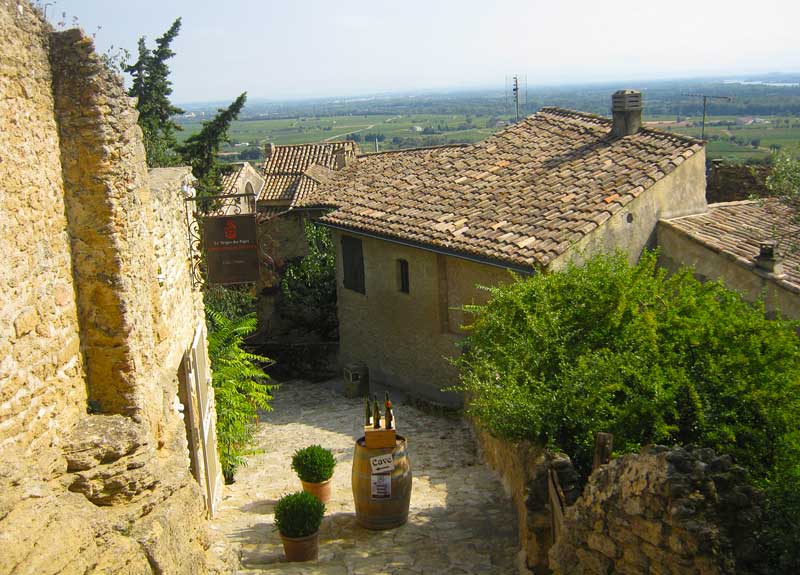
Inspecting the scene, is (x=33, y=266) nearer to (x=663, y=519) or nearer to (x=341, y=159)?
(x=663, y=519)

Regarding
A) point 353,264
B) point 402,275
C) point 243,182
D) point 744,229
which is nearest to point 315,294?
point 353,264

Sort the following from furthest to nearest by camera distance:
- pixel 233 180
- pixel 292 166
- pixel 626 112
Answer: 1. pixel 292 166
2. pixel 233 180
3. pixel 626 112

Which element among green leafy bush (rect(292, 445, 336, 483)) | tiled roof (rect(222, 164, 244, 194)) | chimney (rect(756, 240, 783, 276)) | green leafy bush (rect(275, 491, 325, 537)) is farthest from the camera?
tiled roof (rect(222, 164, 244, 194))

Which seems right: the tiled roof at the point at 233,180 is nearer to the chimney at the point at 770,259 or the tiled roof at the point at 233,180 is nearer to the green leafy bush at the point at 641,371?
the chimney at the point at 770,259

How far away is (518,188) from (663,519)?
34.6ft

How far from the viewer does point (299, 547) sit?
7.85 meters

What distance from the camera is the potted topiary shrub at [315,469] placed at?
30.6 feet

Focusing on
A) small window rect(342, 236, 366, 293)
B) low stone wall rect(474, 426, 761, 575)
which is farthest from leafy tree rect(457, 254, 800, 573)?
small window rect(342, 236, 366, 293)

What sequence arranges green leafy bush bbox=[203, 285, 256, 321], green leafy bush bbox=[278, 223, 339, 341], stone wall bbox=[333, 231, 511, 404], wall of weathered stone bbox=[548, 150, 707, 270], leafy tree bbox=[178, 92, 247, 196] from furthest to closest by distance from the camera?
green leafy bush bbox=[278, 223, 339, 341] → leafy tree bbox=[178, 92, 247, 196] → green leafy bush bbox=[203, 285, 256, 321] → stone wall bbox=[333, 231, 511, 404] → wall of weathered stone bbox=[548, 150, 707, 270]

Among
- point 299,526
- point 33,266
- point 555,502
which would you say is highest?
point 33,266

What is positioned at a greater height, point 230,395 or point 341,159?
point 341,159

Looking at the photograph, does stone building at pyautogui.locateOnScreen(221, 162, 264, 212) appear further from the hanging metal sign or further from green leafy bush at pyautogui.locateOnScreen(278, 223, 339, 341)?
the hanging metal sign

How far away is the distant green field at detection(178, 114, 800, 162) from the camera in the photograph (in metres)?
48.9

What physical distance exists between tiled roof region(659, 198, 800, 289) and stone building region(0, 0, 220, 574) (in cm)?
911
